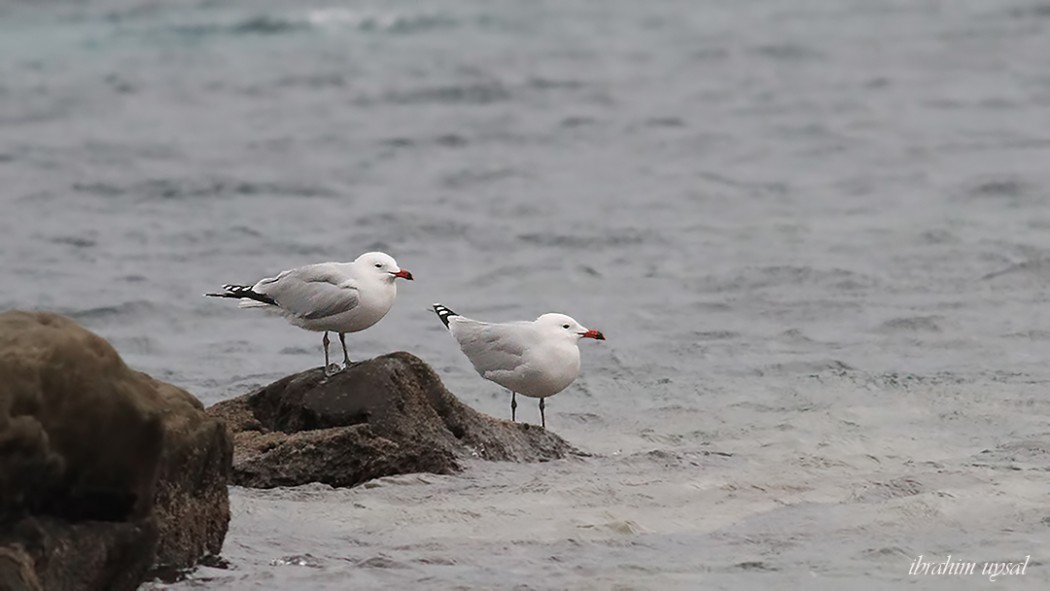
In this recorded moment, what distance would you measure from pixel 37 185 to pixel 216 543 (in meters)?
13.2

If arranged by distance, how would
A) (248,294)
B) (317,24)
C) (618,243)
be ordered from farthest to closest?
(317,24) → (618,243) → (248,294)

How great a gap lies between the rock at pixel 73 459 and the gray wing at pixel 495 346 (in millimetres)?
2911

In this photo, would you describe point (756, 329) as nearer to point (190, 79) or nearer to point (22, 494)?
point (22, 494)

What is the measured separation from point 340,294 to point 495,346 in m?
0.91

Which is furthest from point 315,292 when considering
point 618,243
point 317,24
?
point 317,24

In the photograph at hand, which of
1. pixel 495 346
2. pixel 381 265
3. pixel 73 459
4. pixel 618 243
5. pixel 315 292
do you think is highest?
pixel 73 459

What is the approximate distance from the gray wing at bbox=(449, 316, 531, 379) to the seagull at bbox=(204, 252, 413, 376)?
601 millimetres

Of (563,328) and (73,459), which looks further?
(563,328)

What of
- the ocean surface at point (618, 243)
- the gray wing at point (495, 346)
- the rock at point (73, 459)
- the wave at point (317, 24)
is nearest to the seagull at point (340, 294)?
the gray wing at point (495, 346)

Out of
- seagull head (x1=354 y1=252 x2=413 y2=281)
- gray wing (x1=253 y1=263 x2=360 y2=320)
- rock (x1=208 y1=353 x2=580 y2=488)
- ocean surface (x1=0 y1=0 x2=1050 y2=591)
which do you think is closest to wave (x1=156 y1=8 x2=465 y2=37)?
ocean surface (x1=0 y1=0 x2=1050 y2=591)

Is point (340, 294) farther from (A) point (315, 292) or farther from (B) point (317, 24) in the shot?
(B) point (317, 24)

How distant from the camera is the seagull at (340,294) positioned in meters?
8.77

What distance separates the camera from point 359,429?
796 cm

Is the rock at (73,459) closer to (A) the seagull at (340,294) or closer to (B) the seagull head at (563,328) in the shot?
(A) the seagull at (340,294)
